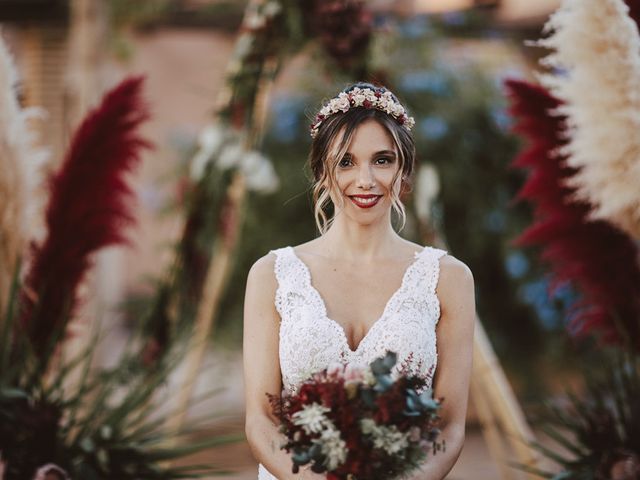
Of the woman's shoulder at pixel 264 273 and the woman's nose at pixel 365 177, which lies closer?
the woman's nose at pixel 365 177

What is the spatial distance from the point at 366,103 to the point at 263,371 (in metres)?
0.87

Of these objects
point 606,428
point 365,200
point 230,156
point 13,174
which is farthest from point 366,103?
point 230,156

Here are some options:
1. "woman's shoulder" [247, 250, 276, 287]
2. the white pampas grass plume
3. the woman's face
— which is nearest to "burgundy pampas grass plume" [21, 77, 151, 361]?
"woman's shoulder" [247, 250, 276, 287]

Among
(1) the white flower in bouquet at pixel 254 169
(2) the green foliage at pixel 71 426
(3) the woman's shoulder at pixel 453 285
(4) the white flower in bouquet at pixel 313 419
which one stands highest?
(1) the white flower in bouquet at pixel 254 169

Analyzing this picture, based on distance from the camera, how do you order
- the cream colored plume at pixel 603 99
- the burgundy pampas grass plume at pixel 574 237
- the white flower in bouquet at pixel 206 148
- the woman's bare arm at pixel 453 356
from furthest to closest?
1. the white flower in bouquet at pixel 206 148
2. the burgundy pampas grass plume at pixel 574 237
3. the cream colored plume at pixel 603 99
4. the woman's bare arm at pixel 453 356

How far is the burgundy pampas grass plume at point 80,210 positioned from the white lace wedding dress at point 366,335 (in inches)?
47.2

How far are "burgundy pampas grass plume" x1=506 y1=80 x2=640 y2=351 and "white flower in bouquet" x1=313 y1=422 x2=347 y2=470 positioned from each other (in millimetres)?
1825

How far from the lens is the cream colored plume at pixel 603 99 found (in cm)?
360

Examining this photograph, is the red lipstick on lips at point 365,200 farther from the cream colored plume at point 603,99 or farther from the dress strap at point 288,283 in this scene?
the cream colored plume at point 603,99

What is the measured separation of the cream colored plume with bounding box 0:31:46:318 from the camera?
4059 millimetres

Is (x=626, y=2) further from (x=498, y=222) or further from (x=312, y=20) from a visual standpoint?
(x=498, y=222)

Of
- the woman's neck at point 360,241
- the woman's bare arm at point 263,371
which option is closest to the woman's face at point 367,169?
the woman's neck at point 360,241

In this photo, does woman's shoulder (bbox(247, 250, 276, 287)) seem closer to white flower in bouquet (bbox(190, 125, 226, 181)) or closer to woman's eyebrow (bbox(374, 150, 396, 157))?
woman's eyebrow (bbox(374, 150, 396, 157))

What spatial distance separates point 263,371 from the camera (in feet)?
10.2
